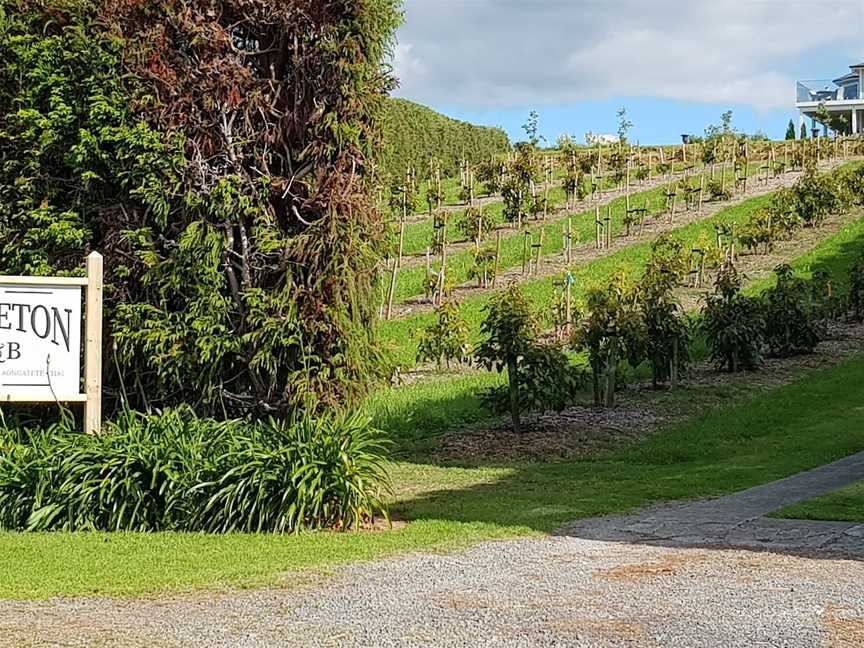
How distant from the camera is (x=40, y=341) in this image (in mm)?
9602

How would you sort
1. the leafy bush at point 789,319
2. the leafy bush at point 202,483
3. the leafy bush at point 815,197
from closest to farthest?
the leafy bush at point 202,483, the leafy bush at point 789,319, the leafy bush at point 815,197

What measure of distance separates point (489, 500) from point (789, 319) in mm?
11400

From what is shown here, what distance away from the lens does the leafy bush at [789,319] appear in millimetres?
19516

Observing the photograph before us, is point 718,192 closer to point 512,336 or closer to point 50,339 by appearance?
point 512,336

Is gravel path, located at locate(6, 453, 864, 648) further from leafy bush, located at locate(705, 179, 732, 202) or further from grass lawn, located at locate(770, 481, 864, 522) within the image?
leafy bush, located at locate(705, 179, 732, 202)

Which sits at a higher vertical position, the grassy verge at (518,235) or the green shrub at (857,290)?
the grassy verge at (518,235)

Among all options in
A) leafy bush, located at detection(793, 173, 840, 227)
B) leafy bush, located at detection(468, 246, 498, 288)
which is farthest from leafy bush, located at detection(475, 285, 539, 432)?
leafy bush, located at detection(793, 173, 840, 227)

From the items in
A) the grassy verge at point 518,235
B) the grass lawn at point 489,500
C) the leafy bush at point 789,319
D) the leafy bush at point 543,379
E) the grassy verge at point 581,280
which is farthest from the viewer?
the grassy verge at point 518,235

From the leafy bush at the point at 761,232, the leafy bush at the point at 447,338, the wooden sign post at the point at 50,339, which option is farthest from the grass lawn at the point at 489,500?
the leafy bush at the point at 761,232

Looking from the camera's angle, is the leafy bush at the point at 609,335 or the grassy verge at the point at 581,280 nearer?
the leafy bush at the point at 609,335

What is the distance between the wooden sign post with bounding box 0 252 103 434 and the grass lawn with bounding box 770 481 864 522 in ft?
19.6

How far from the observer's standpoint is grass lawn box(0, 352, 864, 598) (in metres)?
6.88

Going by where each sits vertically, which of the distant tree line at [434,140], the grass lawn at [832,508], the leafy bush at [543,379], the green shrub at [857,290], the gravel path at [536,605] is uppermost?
the distant tree line at [434,140]

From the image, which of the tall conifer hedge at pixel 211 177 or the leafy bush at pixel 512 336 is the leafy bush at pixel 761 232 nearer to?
the leafy bush at pixel 512 336
